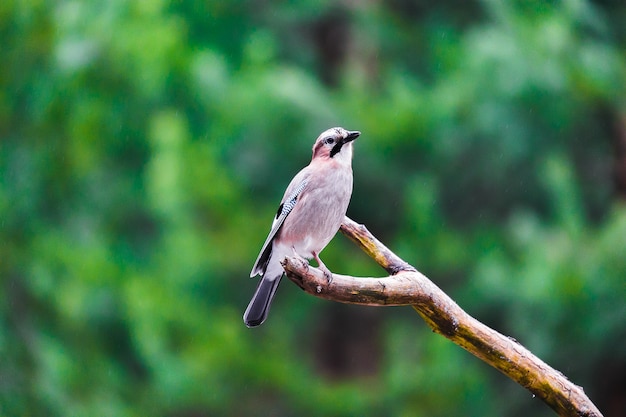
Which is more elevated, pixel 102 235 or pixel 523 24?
pixel 523 24

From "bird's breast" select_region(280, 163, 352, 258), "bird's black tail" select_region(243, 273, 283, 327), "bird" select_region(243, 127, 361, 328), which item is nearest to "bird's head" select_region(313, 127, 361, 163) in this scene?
"bird" select_region(243, 127, 361, 328)

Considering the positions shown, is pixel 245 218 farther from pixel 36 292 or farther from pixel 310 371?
pixel 36 292

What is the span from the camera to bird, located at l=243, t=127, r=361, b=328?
374 centimetres

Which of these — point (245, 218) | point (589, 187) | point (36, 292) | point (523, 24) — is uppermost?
point (523, 24)

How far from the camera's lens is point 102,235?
7.00m

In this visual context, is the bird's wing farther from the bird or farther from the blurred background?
the blurred background

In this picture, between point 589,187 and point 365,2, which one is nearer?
point 589,187

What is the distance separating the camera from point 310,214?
12.3 ft

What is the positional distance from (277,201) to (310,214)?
9.29ft

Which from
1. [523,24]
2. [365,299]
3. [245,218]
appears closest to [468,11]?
[523,24]

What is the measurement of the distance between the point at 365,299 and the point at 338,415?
10.7 ft

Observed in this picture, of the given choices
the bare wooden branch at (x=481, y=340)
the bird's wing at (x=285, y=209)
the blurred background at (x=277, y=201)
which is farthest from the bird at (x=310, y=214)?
the blurred background at (x=277, y=201)

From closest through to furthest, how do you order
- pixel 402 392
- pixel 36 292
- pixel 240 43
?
pixel 402 392
pixel 36 292
pixel 240 43

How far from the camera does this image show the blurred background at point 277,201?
20.0ft
